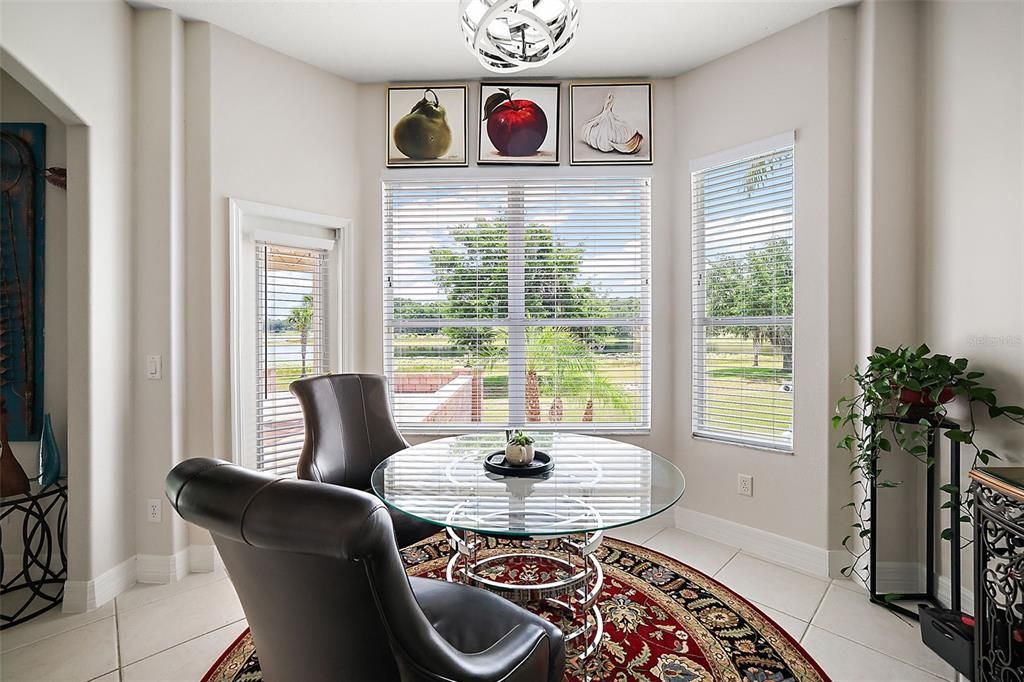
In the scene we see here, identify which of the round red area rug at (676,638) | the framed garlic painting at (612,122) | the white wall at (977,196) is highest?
the framed garlic painting at (612,122)

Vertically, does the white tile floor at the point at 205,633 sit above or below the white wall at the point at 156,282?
below

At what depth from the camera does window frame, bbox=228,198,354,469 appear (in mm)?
2885

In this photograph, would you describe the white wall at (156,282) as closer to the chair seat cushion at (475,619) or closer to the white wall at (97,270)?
the white wall at (97,270)

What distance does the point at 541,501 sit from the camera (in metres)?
1.83

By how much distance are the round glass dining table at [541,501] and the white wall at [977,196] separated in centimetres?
140

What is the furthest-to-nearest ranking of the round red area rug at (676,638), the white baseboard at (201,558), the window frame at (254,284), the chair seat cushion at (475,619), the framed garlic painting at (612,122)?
the framed garlic painting at (612,122) < the window frame at (254,284) < the white baseboard at (201,558) < the round red area rug at (676,638) < the chair seat cushion at (475,619)

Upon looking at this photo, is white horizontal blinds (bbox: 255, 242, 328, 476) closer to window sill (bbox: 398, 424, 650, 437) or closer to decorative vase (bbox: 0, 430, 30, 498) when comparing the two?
window sill (bbox: 398, 424, 650, 437)

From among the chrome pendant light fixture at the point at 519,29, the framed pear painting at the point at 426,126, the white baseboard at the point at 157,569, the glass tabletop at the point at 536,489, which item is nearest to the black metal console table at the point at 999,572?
the glass tabletop at the point at 536,489

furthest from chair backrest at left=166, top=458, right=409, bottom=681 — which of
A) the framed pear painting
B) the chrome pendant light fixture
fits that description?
the framed pear painting

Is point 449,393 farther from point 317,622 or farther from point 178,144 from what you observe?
point 317,622

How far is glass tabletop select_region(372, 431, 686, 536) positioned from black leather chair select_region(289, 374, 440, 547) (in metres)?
0.23

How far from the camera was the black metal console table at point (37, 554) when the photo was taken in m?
2.35

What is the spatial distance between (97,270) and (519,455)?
85.6 inches

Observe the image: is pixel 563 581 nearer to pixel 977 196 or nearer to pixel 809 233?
pixel 809 233
